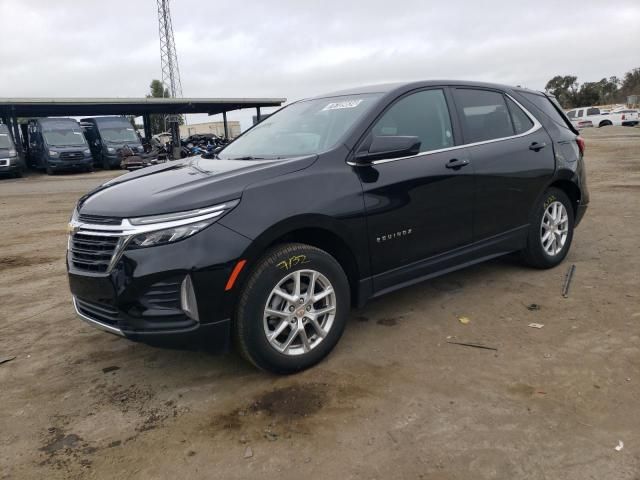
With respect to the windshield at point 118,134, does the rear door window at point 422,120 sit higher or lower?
lower

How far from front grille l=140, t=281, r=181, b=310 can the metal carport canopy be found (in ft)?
86.6

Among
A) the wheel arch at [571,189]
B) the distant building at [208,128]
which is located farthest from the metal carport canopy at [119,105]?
the wheel arch at [571,189]

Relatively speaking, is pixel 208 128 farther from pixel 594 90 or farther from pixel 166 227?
pixel 166 227

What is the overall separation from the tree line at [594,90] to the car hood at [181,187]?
62497 mm

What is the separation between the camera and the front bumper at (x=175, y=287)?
2801 mm

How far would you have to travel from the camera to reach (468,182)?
13.4 feet

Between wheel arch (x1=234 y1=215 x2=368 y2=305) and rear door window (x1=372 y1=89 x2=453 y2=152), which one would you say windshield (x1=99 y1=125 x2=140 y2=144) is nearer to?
rear door window (x1=372 y1=89 x2=453 y2=152)

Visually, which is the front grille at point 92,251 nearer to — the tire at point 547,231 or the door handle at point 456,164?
the door handle at point 456,164

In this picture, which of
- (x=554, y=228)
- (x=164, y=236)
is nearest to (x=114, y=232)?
(x=164, y=236)

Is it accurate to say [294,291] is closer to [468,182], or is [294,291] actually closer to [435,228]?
[435,228]

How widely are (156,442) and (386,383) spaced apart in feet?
4.30

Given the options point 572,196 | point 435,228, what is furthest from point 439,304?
point 572,196

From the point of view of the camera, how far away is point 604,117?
37.3 m

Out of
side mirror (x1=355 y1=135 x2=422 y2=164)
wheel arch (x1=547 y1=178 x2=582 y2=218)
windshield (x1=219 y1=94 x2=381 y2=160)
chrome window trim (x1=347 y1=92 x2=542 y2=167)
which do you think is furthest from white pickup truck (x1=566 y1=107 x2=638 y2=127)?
side mirror (x1=355 y1=135 x2=422 y2=164)
